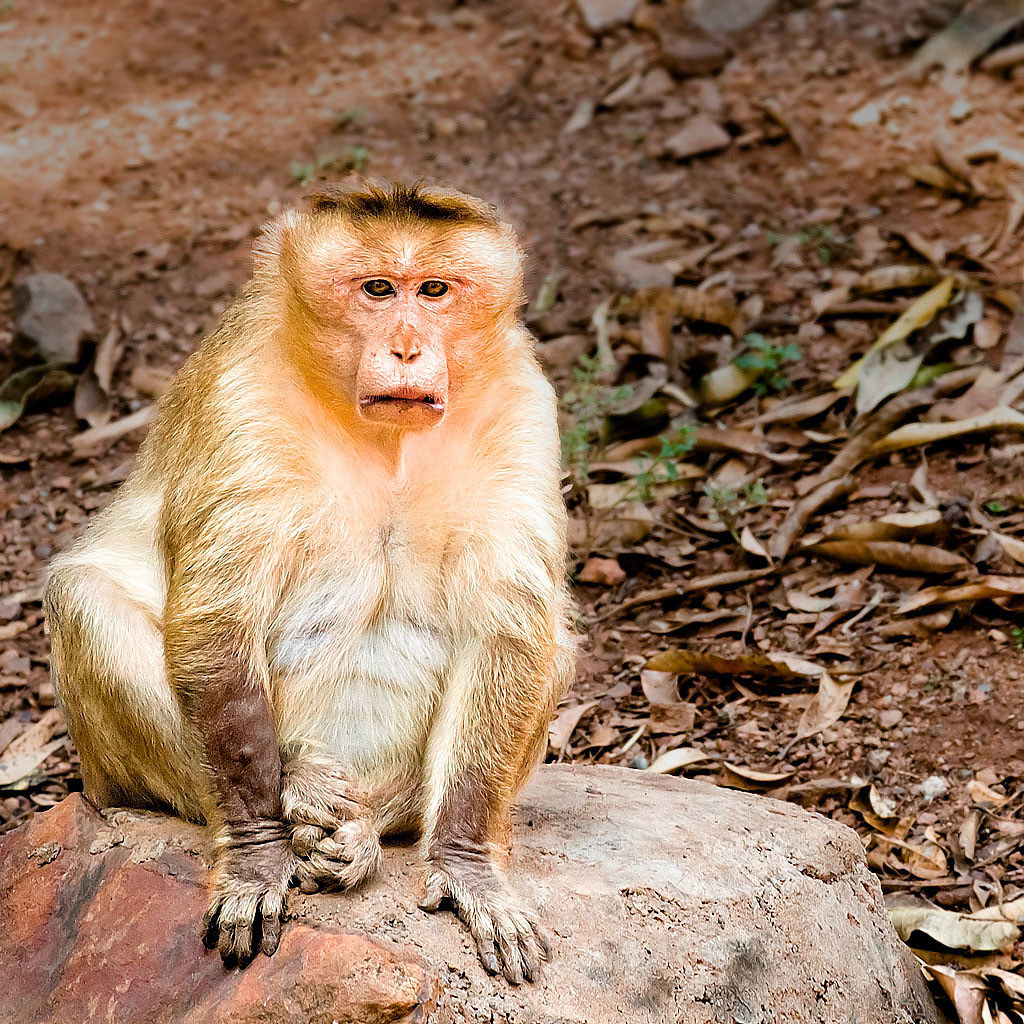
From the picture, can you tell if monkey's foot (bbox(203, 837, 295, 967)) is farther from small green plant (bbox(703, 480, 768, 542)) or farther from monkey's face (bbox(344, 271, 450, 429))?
small green plant (bbox(703, 480, 768, 542))

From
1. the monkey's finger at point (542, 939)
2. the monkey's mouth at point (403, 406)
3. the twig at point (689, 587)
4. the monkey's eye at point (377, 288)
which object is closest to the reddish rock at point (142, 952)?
the monkey's finger at point (542, 939)

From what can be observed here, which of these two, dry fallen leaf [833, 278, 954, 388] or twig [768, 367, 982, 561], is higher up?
dry fallen leaf [833, 278, 954, 388]

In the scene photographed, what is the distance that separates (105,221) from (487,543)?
6.03 m

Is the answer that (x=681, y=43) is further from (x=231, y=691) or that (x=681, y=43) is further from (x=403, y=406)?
(x=231, y=691)

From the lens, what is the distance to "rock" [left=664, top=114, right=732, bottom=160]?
959 cm

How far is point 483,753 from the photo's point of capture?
4.17 meters

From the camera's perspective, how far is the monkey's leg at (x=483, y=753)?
→ 405 centimetres

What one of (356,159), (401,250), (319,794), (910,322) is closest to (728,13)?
(356,159)

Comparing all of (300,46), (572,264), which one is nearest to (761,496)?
(572,264)

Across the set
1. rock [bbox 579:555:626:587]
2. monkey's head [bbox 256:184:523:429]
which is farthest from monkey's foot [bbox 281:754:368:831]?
rock [bbox 579:555:626:587]

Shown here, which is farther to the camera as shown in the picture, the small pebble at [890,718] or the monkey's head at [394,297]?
the small pebble at [890,718]

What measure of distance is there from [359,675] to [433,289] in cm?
117

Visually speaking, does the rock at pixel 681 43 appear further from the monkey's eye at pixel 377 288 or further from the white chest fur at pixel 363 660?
the white chest fur at pixel 363 660

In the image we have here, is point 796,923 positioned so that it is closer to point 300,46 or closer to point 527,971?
point 527,971
